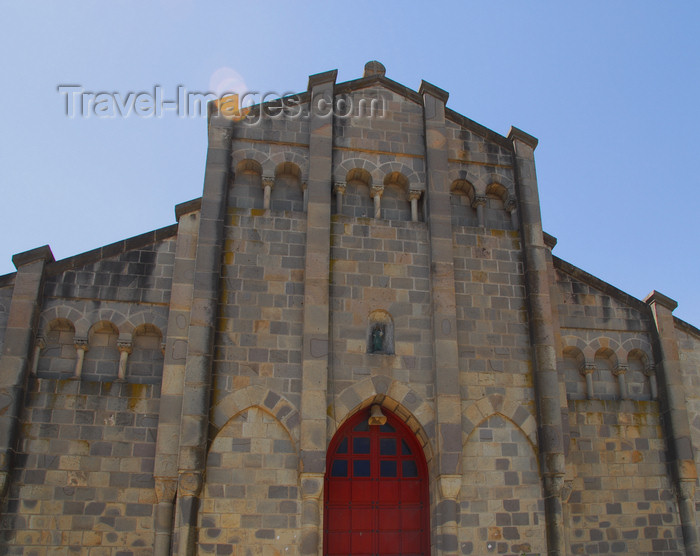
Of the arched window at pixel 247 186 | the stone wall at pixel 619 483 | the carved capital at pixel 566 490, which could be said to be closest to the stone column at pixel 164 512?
the arched window at pixel 247 186

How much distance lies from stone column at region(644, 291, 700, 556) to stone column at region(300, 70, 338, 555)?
25.8 ft

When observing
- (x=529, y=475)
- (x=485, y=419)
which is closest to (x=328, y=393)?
(x=485, y=419)

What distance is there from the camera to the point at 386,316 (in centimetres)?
1491

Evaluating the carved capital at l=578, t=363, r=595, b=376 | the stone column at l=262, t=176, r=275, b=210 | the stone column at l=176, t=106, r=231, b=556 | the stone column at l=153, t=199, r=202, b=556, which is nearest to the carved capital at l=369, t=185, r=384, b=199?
the stone column at l=262, t=176, r=275, b=210

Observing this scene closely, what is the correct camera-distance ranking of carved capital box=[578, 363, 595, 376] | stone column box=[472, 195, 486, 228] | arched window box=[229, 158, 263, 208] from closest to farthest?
arched window box=[229, 158, 263, 208] < carved capital box=[578, 363, 595, 376] < stone column box=[472, 195, 486, 228]

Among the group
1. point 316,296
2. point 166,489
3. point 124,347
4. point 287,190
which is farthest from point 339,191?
point 166,489

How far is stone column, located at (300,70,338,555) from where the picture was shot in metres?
13.2

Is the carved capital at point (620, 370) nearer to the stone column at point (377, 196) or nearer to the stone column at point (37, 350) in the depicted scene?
the stone column at point (377, 196)

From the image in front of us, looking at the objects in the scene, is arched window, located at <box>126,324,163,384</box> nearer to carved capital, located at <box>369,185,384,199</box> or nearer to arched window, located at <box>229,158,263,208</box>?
arched window, located at <box>229,158,263,208</box>

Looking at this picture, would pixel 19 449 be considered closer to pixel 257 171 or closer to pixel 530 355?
pixel 257 171

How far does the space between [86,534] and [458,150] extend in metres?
11.4

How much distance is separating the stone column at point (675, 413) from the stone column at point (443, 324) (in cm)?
520

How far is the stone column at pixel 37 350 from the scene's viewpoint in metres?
→ 14.2

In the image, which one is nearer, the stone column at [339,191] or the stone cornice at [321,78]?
the stone column at [339,191]
